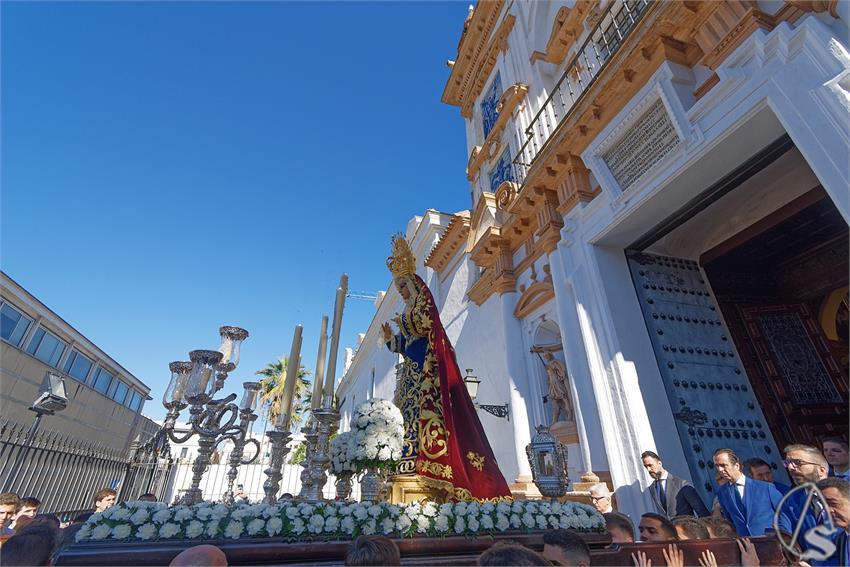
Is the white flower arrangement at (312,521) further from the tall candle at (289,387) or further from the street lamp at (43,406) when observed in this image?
the street lamp at (43,406)

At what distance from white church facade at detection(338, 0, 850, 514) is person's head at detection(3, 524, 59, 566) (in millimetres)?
4676

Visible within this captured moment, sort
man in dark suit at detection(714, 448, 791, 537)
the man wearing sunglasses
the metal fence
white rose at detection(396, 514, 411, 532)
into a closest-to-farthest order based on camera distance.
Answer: white rose at detection(396, 514, 411, 532), the man wearing sunglasses, man in dark suit at detection(714, 448, 791, 537), the metal fence

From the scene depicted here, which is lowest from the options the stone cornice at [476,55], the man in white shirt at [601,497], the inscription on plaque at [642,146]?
the man in white shirt at [601,497]

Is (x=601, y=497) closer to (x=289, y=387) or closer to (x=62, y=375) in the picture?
(x=289, y=387)

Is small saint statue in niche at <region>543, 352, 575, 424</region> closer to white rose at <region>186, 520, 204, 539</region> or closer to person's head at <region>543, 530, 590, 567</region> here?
person's head at <region>543, 530, 590, 567</region>

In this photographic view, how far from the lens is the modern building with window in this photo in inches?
319

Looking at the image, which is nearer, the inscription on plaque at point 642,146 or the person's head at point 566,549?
the person's head at point 566,549

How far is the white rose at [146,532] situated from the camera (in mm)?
2092

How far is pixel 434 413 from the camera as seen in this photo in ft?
12.9

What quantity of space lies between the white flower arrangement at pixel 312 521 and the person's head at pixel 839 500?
4.73 ft

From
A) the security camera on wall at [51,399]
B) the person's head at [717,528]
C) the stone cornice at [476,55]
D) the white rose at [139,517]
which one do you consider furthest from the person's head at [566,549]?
the stone cornice at [476,55]

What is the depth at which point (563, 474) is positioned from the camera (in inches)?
147

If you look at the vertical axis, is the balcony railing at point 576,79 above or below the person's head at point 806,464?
above

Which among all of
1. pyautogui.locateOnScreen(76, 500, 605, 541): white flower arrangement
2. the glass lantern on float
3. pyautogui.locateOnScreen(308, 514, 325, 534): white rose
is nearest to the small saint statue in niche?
the glass lantern on float
